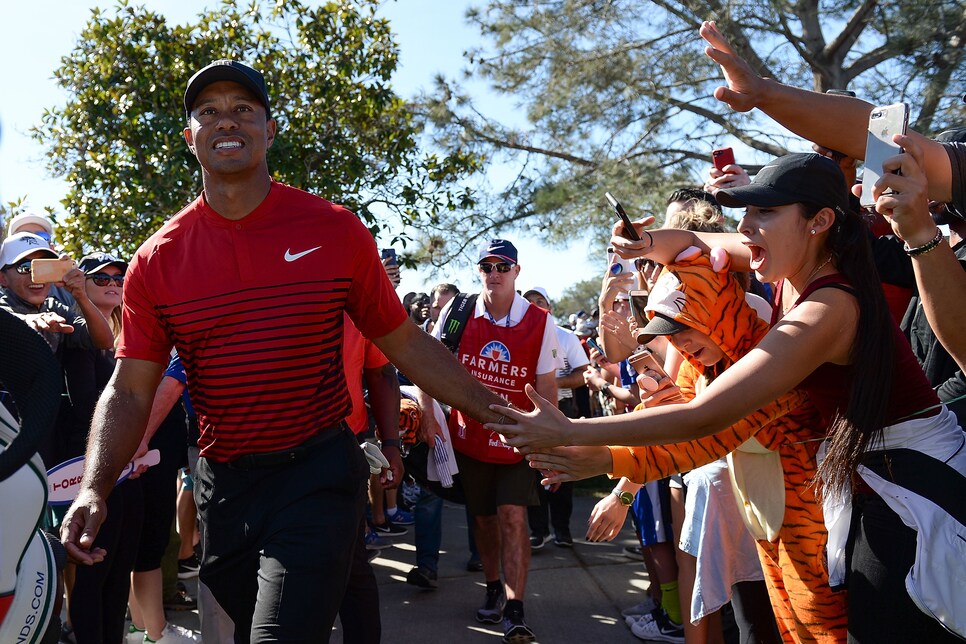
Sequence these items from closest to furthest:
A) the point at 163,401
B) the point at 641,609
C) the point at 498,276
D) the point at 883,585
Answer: the point at 883,585 → the point at 163,401 → the point at 641,609 → the point at 498,276

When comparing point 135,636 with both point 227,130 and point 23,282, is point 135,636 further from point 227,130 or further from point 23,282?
point 227,130

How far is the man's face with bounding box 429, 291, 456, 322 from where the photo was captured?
9750mm

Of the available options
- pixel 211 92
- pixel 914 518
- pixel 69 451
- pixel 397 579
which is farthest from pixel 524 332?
pixel 914 518

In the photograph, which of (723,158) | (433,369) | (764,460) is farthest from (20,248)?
(764,460)

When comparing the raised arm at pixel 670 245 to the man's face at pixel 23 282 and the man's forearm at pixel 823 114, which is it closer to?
the man's forearm at pixel 823 114

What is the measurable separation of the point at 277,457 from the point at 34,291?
2.65 metres

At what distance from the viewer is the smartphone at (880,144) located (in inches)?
91.4

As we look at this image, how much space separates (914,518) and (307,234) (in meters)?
2.07

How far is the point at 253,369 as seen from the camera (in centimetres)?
Result: 300

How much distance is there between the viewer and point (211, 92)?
3.26 metres

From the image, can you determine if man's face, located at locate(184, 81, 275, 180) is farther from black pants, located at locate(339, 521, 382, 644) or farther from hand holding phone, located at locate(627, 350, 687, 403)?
hand holding phone, located at locate(627, 350, 687, 403)

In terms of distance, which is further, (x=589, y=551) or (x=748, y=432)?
(x=589, y=551)

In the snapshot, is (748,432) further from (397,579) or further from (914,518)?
Answer: (397,579)

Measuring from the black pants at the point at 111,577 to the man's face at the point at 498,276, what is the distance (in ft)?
8.48
